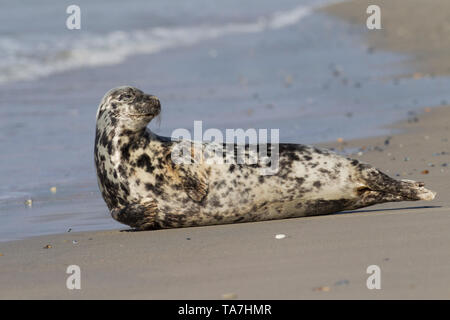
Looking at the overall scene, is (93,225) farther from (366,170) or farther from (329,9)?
(329,9)

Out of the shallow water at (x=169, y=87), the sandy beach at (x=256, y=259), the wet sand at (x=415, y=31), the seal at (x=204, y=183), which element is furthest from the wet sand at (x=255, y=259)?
the wet sand at (x=415, y=31)

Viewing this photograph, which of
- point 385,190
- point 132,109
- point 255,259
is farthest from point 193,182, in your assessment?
point 385,190

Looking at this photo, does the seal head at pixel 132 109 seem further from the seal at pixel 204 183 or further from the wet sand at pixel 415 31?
the wet sand at pixel 415 31

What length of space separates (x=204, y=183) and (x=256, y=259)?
51.7 inches

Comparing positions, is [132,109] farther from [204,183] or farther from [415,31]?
[415,31]

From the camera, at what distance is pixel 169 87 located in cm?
1566

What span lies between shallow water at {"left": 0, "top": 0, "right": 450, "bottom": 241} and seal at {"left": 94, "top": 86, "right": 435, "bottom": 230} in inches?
28.1

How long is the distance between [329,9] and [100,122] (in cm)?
2559

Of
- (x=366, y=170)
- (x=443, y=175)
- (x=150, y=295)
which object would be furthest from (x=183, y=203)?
(x=443, y=175)

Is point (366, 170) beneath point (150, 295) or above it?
above

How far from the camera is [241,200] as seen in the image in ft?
21.0

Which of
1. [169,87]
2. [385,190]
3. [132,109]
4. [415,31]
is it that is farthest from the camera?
[415,31]

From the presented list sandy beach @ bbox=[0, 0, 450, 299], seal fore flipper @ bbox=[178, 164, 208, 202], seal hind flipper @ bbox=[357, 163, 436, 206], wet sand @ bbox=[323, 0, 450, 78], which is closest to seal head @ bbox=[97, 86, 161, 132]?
seal fore flipper @ bbox=[178, 164, 208, 202]

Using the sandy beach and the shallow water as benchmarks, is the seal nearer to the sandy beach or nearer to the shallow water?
the sandy beach
